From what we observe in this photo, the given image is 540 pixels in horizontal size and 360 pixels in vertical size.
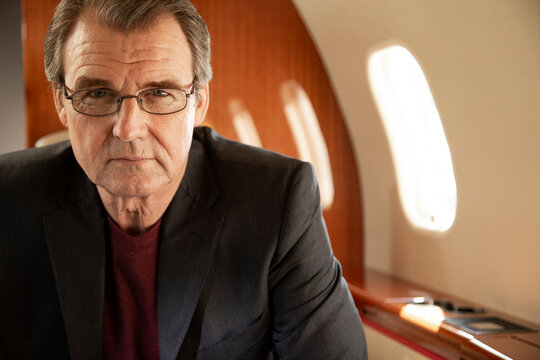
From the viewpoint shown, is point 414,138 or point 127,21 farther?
point 414,138

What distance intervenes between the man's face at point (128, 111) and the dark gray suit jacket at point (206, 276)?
0.77 ft

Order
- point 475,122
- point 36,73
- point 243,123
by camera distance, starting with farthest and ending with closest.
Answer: point 243,123
point 36,73
point 475,122

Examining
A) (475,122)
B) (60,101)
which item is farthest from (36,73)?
(475,122)

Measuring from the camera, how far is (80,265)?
5.81 ft

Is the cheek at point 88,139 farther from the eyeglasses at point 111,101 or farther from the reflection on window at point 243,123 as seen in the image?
the reflection on window at point 243,123

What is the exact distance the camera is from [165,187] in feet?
5.96

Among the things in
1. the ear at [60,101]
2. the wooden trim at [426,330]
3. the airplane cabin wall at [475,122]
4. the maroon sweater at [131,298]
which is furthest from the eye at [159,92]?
the wooden trim at [426,330]

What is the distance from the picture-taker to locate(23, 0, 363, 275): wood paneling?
4.84 meters

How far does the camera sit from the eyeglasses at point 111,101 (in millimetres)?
1615

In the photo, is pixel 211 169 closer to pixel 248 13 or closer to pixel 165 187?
pixel 165 187

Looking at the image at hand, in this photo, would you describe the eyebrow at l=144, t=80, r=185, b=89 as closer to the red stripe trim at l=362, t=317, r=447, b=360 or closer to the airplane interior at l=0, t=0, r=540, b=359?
the airplane interior at l=0, t=0, r=540, b=359

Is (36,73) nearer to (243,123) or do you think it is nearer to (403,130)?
(243,123)

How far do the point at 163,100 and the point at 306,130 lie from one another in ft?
11.5

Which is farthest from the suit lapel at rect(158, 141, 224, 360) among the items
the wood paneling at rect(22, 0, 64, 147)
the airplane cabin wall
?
the wood paneling at rect(22, 0, 64, 147)
